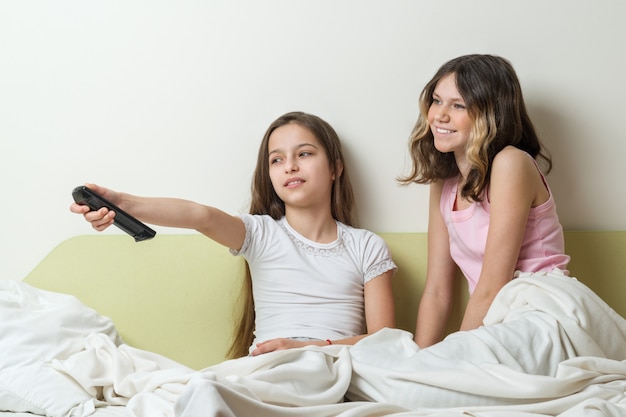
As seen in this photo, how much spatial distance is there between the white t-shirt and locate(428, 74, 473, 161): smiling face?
0.29 metres

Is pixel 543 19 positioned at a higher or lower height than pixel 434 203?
higher

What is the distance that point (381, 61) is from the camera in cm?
188

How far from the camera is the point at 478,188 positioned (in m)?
1.66

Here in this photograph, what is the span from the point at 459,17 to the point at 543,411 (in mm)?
1037

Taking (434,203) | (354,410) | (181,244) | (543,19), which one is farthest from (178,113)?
(354,410)

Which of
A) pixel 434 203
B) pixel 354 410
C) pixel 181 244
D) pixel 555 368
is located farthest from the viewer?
pixel 181 244

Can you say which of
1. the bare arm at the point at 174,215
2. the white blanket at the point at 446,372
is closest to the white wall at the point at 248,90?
the bare arm at the point at 174,215

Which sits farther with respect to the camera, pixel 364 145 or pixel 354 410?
pixel 364 145

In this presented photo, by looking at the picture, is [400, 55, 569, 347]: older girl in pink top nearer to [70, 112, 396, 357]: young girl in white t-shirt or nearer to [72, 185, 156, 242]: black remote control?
[70, 112, 396, 357]: young girl in white t-shirt

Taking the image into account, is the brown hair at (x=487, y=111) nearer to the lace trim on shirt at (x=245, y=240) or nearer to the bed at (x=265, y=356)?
the bed at (x=265, y=356)

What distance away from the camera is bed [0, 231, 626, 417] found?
1.17 meters

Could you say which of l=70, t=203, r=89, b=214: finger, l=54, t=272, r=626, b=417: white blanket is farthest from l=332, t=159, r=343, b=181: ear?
l=70, t=203, r=89, b=214: finger

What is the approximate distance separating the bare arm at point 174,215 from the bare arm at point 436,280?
446 mm

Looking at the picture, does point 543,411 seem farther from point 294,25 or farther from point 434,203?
point 294,25
